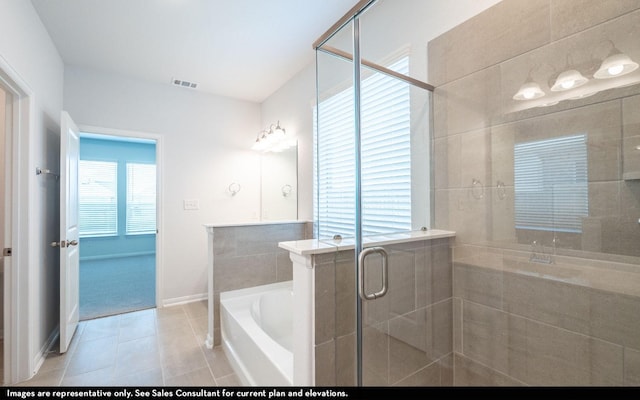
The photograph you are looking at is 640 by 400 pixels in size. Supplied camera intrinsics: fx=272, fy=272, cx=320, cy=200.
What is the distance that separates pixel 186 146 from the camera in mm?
3381

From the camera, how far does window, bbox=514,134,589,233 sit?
3.69 feet

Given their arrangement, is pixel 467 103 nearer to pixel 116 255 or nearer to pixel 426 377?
pixel 426 377

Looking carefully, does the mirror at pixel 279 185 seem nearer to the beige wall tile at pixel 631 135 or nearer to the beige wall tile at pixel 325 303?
the beige wall tile at pixel 325 303

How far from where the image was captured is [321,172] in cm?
172

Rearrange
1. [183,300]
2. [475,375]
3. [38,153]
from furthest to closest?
[183,300] < [38,153] < [475,375]

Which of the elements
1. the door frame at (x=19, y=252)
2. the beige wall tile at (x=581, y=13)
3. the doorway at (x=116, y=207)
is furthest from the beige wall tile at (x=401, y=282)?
the doorway at (x=116, y=207)

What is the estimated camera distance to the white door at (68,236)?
2166mm

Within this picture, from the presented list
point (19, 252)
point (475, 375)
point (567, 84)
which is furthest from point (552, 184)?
point (19, 252)

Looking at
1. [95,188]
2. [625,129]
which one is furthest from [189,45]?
[95,188]

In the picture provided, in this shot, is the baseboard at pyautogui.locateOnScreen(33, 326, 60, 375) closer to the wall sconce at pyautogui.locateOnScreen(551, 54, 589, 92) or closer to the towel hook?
the towel hook

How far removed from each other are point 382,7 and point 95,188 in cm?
634

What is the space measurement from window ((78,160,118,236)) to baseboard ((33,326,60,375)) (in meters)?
3.84

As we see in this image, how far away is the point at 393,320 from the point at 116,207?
6522 mm

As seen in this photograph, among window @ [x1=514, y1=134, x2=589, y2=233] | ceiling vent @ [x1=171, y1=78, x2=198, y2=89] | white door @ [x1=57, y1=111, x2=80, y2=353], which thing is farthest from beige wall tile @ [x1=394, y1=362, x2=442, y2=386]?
ceiling vent @ [x1=171, y1=78, x2=198, y2=89]
